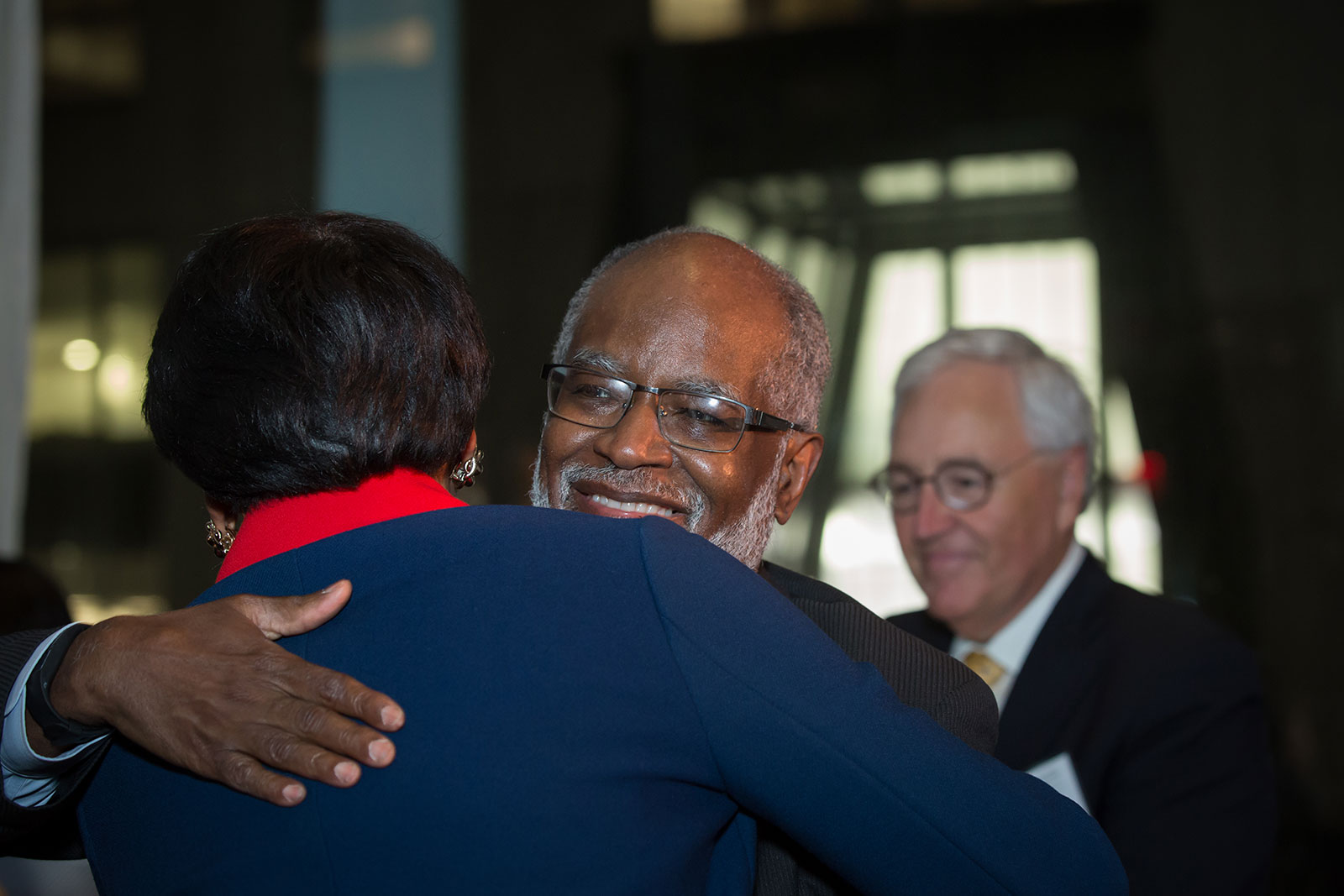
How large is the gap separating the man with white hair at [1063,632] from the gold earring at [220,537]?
1.62 meters

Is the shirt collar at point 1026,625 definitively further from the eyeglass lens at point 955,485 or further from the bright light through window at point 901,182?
the bright light through window at point 901,182

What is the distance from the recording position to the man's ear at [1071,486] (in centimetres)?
287

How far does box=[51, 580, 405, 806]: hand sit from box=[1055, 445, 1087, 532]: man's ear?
217cm

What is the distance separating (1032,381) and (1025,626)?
1.98ft

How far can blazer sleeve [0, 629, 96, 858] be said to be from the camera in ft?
4.29

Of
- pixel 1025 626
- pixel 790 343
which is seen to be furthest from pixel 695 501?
pixel 1025 626

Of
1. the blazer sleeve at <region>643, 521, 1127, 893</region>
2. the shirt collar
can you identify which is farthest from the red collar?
the shirt collar

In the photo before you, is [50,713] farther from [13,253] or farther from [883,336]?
[13,253]

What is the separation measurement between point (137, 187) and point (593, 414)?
4.67 metres

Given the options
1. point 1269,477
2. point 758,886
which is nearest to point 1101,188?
point 1269,477

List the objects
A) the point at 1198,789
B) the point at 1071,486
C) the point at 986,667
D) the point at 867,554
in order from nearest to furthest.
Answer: the point at 1198,789 → the point at 986,667 → the point at 1071,486 → the point at 867,554

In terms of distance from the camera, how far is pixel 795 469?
2107mm

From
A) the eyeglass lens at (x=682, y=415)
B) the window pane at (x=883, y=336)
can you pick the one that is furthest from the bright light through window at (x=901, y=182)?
the eyeglass lens at (x=682, y=415)

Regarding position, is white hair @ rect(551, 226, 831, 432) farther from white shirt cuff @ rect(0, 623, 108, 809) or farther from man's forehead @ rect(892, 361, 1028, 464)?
white shirt cuff @ rect(0, 623, 108, 809)
